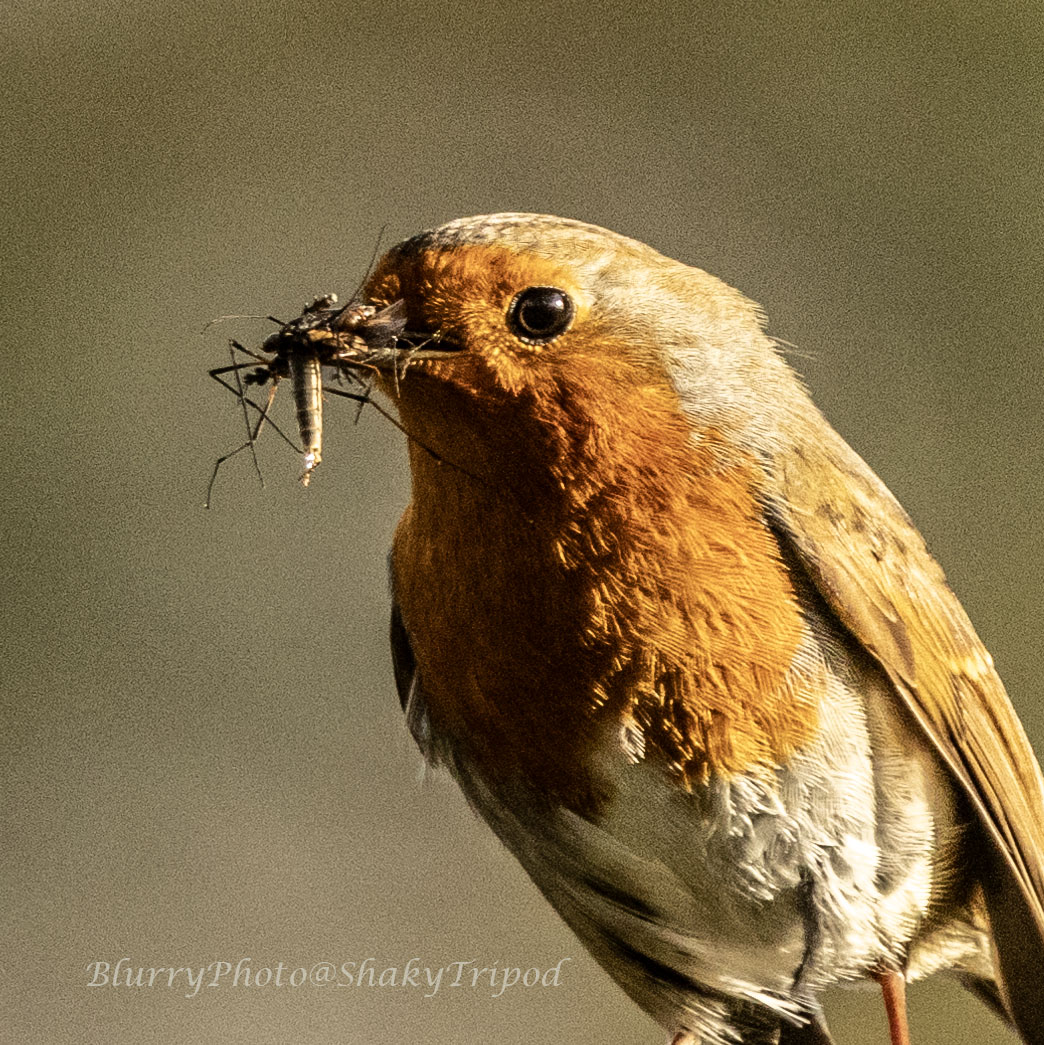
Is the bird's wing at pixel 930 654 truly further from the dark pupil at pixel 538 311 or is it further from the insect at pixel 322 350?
the insect at pixel 322 350

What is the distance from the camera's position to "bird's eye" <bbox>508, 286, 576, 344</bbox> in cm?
157

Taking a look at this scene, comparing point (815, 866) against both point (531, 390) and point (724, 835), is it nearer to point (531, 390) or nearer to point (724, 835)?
point (724, 835)

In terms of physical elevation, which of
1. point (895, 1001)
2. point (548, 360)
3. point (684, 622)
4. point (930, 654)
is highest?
point (548, 360)

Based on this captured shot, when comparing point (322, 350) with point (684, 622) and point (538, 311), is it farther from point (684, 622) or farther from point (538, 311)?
point (684, 622)

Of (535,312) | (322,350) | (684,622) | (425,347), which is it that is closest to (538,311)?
(535,312)

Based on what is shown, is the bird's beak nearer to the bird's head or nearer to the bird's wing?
the bird's head

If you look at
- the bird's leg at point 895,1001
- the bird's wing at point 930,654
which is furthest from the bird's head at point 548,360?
the bird's leg at point 895,1001

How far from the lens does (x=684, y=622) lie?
1.59 m

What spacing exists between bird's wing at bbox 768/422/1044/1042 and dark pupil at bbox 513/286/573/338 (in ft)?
1.13

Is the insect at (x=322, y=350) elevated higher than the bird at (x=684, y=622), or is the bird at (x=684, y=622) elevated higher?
the insect at (x=322, y=350)

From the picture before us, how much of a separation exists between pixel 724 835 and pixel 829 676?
9.2 inches

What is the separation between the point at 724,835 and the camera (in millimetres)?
1645

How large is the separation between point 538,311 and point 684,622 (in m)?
0.40

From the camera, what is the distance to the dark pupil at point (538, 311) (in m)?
1.57
